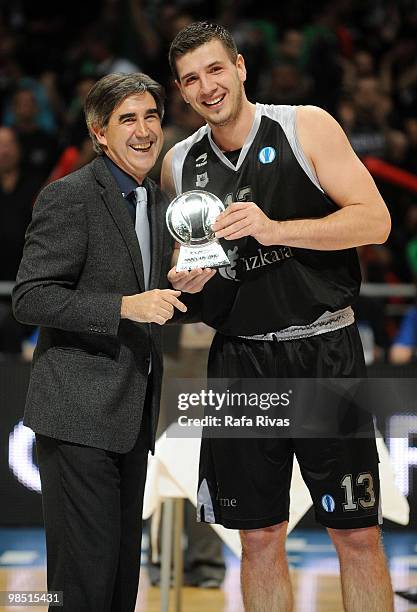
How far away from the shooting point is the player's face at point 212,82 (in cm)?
330

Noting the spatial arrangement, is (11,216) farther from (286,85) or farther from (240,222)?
(240,222)

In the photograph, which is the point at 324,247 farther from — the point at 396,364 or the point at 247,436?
the point at 396,364

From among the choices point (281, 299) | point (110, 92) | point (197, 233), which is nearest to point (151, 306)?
point (197, 233)

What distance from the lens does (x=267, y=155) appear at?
11.0 ft

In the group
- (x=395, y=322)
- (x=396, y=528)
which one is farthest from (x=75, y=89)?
(x=396, y=528)

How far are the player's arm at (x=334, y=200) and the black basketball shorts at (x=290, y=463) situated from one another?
14.3 inches

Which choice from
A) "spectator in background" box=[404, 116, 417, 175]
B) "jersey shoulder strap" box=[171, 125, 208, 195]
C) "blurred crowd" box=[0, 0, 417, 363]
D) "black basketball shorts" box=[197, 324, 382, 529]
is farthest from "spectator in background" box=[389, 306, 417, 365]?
"jersey shoulder strap" box=[171, 125, 208, 195]

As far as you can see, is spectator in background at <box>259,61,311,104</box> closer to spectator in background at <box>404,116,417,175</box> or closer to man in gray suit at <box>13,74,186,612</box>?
spectator in background at <box>404,116,417,175</box>

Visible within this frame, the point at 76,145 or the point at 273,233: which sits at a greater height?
the point at 76,145

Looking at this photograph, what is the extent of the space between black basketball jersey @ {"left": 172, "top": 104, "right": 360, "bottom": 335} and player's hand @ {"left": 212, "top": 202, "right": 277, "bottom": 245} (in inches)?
10.2

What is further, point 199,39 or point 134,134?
point 199,39

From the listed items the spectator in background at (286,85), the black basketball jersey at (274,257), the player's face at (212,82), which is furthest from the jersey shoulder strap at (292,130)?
the spectator in background at (286,85)

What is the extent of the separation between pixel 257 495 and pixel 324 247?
0.85 meters

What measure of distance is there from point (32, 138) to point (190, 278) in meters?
4.98
